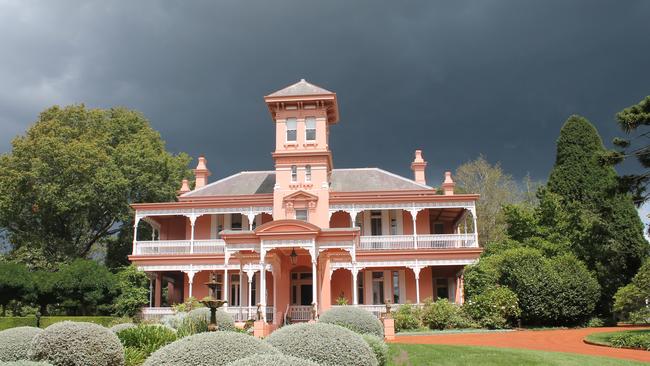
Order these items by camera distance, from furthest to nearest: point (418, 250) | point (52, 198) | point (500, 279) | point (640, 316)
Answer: point (52, 198) → point (418, 250) → point (500, 279) → point (640, 316)

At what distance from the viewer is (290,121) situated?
1303 inches

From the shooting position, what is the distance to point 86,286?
29.6m

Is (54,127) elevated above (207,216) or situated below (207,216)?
above

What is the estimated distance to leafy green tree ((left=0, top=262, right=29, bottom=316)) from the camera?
2820cm

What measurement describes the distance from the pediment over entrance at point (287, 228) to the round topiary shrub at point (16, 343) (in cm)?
1344

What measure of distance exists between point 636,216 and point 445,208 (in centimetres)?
1035

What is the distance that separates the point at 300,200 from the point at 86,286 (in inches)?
477

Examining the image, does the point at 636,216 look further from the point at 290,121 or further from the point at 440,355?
the point at 440,355

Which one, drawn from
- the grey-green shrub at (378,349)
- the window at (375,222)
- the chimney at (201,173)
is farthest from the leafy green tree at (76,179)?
the grey-green shrub at (378,349)

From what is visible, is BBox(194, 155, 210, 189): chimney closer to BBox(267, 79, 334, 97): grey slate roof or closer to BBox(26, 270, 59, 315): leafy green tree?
BBox(267, 79, 334, 97): grey slate roof

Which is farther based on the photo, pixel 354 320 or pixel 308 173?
pixel 308 173

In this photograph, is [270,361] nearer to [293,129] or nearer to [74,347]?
[74,347]

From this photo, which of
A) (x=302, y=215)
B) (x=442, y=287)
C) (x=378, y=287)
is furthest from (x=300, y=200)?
(x=442, y=287)

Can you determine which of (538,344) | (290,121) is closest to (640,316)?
(538,344)
